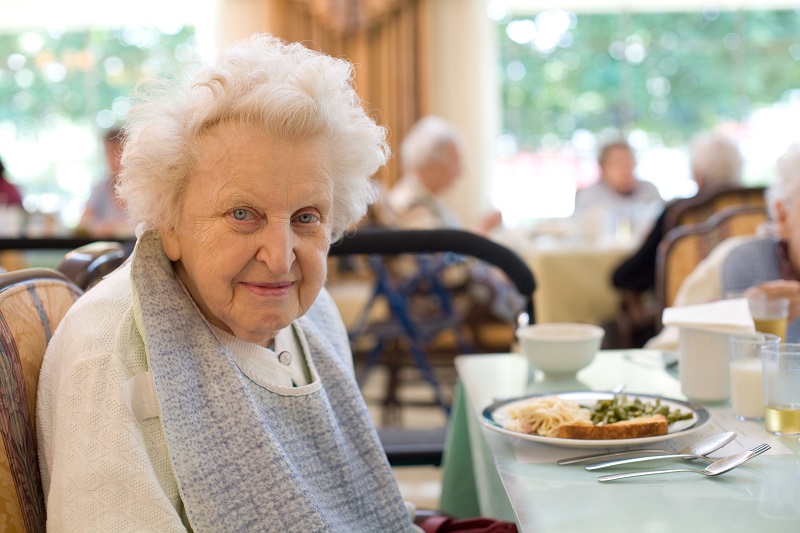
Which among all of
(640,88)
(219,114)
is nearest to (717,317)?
(219,114)

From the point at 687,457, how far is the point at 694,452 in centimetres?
1

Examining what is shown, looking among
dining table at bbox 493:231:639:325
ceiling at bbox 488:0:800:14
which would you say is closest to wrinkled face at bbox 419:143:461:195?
dining table at bbox 493:231:639:325

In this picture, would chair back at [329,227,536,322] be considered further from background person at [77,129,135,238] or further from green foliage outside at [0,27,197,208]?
green foliage outside at [0,27,197,208]

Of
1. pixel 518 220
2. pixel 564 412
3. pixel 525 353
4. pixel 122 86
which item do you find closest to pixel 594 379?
pixel 525 353

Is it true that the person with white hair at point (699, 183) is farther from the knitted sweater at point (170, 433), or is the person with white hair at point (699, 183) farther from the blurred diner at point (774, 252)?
the knitted sweater at point (170, 433)

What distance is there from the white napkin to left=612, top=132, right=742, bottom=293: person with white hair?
2310 mm

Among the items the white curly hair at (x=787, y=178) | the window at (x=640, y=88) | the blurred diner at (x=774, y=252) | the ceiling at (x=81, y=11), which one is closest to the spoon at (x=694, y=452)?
the blurred diner at (x=774, y=252)

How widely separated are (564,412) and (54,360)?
26.1 inches

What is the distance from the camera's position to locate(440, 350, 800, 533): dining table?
92cm

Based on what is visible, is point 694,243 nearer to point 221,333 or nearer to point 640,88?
point 221,333

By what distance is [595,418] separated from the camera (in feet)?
4.03

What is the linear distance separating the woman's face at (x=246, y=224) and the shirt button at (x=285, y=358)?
3.5 inches

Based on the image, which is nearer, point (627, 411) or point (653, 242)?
point (627, 411)

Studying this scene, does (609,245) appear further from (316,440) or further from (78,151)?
(78,151)
